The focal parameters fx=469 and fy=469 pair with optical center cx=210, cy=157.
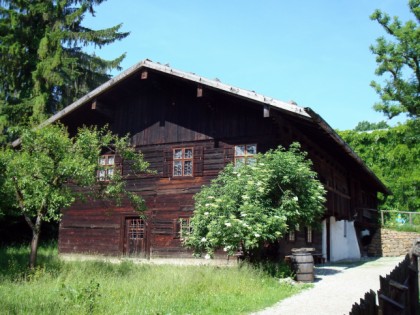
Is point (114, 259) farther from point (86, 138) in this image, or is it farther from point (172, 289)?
point (172, 289)

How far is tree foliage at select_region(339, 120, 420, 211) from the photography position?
30.6 m

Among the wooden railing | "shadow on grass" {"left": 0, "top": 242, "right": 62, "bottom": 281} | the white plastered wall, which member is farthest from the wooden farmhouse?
the wooden railing

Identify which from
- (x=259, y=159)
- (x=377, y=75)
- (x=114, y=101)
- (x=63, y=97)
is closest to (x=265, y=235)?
(x=259, y=159)

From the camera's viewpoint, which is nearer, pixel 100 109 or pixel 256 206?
pixel 256 206

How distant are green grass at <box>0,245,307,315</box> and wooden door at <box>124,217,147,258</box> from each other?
4.47 meters

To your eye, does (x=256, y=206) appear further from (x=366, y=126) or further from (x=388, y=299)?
(x=366, y=126)

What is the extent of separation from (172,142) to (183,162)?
94cm

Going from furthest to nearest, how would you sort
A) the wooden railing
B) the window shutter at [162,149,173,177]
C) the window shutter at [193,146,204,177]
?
the window shutter at [162,149,173,177] < the window shutter at [193,146,204,177] < the wooden railing

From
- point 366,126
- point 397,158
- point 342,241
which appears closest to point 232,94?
point 342,241

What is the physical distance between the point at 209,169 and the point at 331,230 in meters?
8.37

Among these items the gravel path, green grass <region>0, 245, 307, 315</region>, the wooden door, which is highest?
the wooden door

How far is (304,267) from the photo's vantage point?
12492mm

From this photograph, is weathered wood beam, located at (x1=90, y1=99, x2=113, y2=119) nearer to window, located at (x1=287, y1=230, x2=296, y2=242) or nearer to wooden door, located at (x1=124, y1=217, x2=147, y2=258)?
wooden door, located at (x1=124, y1=217, x2=147, y2=258)

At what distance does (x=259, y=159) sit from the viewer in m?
Result: 14.0
